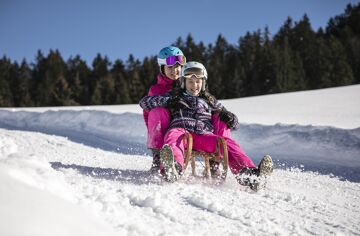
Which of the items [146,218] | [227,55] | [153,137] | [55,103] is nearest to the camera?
[146,218]

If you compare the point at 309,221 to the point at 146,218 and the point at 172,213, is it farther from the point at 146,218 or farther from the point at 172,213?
the point at 146,218

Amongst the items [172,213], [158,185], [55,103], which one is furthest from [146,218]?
[55,103]

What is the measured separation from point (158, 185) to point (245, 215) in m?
1.02

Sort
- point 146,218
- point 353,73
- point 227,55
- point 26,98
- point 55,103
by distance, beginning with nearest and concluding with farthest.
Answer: point 146,218 → point 353,73 → point 55,103 → point 26,98 → point 227,55

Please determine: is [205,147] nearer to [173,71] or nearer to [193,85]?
[193,85]

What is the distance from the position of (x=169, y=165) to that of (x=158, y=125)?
0.85 m

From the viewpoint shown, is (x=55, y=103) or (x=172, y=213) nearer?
(x=172, y=213)

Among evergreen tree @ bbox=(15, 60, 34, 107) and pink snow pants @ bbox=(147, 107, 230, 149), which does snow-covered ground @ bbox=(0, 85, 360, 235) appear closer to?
pink snow pants @ bbox=(147, 107, 230, 149)

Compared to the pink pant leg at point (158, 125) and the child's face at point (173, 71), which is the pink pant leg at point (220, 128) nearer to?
the pink pant leg at point (158, 125)

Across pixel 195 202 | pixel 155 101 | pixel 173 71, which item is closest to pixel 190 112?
pixel 155 101

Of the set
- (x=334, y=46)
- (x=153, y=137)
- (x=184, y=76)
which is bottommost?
(x=153, y=137)

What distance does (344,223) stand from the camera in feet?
9.10

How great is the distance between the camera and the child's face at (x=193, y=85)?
14.8 ft

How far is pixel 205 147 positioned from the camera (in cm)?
402
